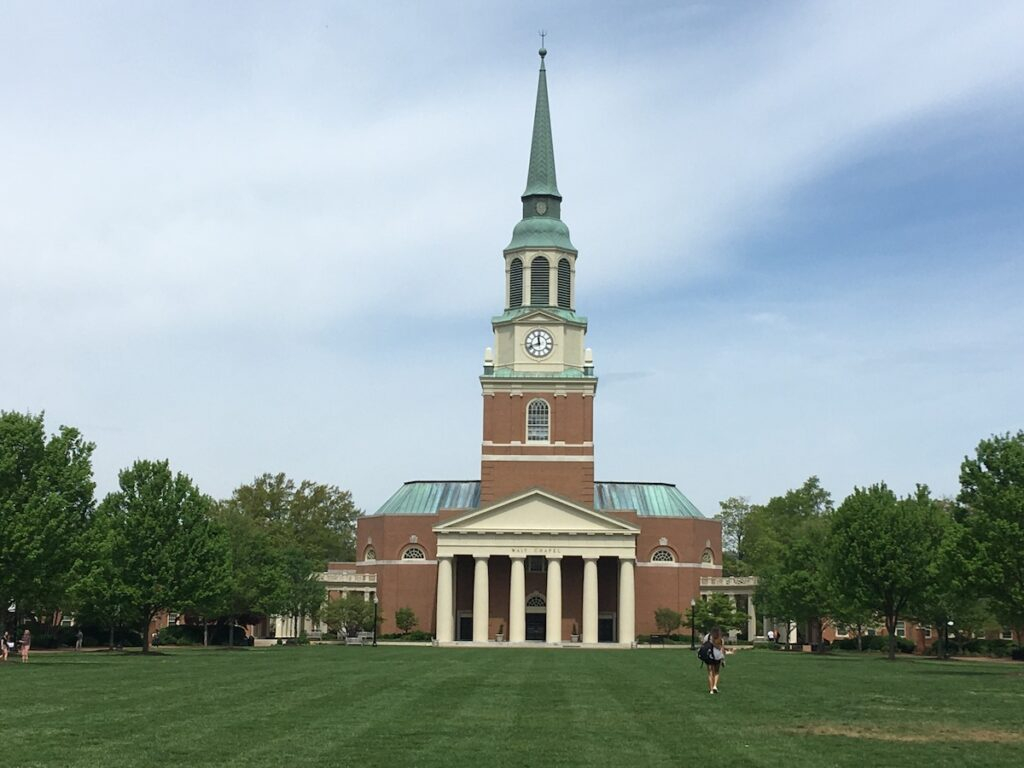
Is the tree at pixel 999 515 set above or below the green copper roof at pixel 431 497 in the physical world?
below

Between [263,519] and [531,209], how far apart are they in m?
38.8

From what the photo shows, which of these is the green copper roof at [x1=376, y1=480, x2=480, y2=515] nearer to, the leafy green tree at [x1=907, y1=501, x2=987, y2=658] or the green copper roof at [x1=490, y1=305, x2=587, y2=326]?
the green copper roof at [x1=490, y1=305, x2=587, y2=326]

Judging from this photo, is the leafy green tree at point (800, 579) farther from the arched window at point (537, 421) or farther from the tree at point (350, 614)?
the tree at point (350, 614)

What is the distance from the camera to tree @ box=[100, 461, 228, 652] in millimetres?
56875

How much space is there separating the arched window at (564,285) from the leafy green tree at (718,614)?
24.4 meters

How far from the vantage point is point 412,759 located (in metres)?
17.9

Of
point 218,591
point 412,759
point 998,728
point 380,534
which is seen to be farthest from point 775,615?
point 412,759

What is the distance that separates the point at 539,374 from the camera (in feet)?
310

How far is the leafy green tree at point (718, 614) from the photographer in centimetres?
8569

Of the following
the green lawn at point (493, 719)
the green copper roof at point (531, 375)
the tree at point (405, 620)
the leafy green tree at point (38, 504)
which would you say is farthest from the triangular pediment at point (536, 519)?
the green lawn at point (493, 719)

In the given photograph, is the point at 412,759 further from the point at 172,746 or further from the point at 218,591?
the point at 218,591

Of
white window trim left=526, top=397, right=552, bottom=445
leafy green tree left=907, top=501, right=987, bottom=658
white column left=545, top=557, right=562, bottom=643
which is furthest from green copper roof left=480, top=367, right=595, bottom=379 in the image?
leafy green tree left=907, top=501, right=987, bottom=658

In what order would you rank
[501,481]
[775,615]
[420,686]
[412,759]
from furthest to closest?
1. [501,481]
2. [775,615]
3. [420,686]
4. [412,759]

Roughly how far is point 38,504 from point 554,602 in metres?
48.0
